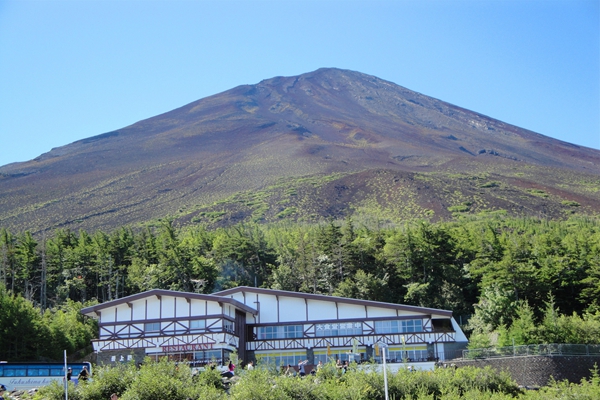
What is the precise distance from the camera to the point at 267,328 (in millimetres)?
45688

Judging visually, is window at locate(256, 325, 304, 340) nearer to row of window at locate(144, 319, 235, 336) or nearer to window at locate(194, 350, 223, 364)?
row of window at locate(144, 319, 235, 336)

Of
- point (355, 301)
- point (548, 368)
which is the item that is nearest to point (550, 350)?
point (548, 368)

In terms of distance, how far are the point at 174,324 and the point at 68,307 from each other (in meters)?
17.9

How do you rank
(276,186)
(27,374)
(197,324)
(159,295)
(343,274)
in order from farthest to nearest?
(276,186), (343,274), (159,295), (197,324), (27,374)

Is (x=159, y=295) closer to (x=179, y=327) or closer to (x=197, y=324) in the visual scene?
(x=179, y=327)

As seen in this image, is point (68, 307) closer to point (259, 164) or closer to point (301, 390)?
point (301, 390)

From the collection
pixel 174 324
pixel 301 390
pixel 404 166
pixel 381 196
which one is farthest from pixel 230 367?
pixel 404 166

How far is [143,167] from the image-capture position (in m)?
180

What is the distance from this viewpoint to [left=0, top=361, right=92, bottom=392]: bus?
34969mm

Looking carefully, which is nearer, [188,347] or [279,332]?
[188,347]

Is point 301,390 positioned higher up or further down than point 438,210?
further down

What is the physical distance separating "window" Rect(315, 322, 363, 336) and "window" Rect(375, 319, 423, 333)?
4.22ft

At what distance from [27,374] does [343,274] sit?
29147 millimetres

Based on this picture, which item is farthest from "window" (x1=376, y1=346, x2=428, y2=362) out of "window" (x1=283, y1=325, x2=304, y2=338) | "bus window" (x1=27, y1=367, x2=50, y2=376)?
"bus window" (x1=27, y1=367, x2=50, y2=376)
